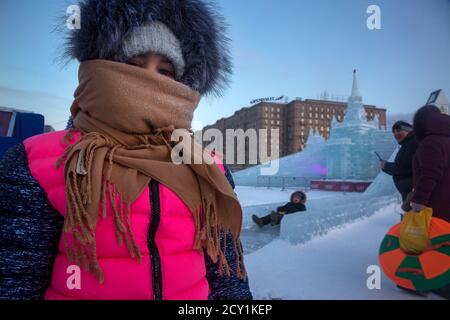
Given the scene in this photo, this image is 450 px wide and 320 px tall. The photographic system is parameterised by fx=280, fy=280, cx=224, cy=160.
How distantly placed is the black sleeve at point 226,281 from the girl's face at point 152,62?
49cm

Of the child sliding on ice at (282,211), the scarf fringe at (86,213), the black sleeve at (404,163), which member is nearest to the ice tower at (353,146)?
the child sliding on ice at (282,211)

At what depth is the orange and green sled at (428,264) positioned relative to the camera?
5.72 feet

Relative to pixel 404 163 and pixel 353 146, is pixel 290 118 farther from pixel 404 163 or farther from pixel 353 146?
Answer: pixel 404 163

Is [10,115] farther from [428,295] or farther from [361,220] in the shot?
[361,220]

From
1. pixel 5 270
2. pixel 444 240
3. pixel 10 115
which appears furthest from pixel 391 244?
pixel 10 115

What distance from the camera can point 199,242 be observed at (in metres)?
0.69

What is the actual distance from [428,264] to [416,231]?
21 centimetres

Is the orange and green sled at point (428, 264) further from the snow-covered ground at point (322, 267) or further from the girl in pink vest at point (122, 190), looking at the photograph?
the girl in pink vest at point (122, 190)

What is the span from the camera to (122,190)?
0.61 meters

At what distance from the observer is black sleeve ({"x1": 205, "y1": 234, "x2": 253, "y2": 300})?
0.76 metres

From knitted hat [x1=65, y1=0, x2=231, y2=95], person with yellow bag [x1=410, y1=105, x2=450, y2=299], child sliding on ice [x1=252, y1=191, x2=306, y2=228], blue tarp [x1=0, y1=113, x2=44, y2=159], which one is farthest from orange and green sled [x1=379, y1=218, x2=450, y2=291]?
blue tarp [x1=0, y1=113, x2=44, y2=159]

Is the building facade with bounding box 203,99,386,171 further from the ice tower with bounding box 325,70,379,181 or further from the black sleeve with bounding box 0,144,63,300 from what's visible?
the black sleeve with bounding box 0,144,63,300

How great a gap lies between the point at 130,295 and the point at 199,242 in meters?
0.19

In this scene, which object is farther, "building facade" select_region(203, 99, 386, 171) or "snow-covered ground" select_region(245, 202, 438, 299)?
"building facade" select_region(203, 99, 386, 171)
